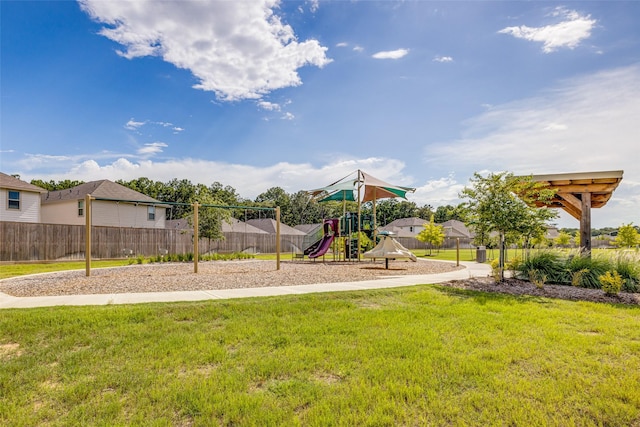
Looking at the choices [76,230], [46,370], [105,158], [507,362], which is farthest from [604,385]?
[105,158]

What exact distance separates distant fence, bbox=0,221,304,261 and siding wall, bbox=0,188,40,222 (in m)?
5.68

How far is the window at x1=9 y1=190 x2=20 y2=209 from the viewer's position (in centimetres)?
2250

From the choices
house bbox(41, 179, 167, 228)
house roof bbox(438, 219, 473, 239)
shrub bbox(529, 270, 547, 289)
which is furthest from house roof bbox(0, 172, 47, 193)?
house roof bbox(438, 219, 473, 239)

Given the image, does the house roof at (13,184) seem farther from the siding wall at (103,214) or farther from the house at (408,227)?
the house at (408,227)

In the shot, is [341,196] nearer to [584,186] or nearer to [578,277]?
[584,186]

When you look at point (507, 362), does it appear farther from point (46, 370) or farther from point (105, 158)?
point (105, 158)

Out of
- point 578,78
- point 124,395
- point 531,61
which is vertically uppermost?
point 531,61

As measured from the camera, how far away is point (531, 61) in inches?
402

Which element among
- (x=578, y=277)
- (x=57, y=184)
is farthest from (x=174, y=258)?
(x=57, y=184)

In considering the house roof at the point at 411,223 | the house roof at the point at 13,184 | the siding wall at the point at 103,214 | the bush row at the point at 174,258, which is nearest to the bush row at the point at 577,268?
the bush row at the point at 174,258

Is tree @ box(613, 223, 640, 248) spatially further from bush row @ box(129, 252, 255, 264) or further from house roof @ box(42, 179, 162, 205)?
house roof @ box(42, 179, 162, 205)

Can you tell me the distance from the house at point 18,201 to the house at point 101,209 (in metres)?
2.13

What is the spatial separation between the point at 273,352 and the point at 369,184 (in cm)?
1461

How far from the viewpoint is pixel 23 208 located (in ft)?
75.6
